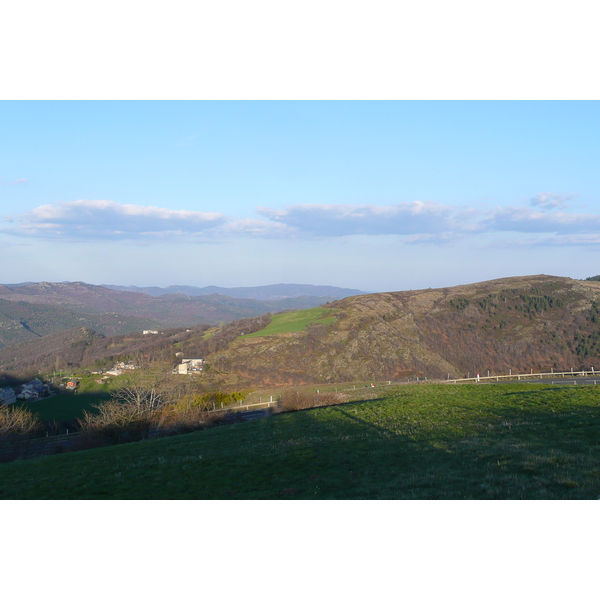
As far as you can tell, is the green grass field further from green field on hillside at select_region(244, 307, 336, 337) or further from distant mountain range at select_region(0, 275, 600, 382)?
green field on hillside at select_region(244, 307, 336, 337)

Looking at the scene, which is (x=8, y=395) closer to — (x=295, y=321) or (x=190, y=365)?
(x=190, y=365)

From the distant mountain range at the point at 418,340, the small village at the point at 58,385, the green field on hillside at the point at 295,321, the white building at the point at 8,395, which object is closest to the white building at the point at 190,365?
the small village at the point at 58,385

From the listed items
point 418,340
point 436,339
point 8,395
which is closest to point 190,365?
point 8,395

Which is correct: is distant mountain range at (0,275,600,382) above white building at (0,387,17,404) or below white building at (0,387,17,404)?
above

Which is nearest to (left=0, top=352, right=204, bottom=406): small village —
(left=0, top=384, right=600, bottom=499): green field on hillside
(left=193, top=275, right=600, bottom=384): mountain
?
(left=193, top=275, right=600, bottom=384): mountain

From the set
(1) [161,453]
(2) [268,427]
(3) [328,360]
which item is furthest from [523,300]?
(1) [161,453]

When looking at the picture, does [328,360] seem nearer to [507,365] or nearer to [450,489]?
[507,365]

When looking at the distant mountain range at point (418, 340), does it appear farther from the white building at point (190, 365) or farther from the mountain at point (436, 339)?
the white building at point (190, 365)
